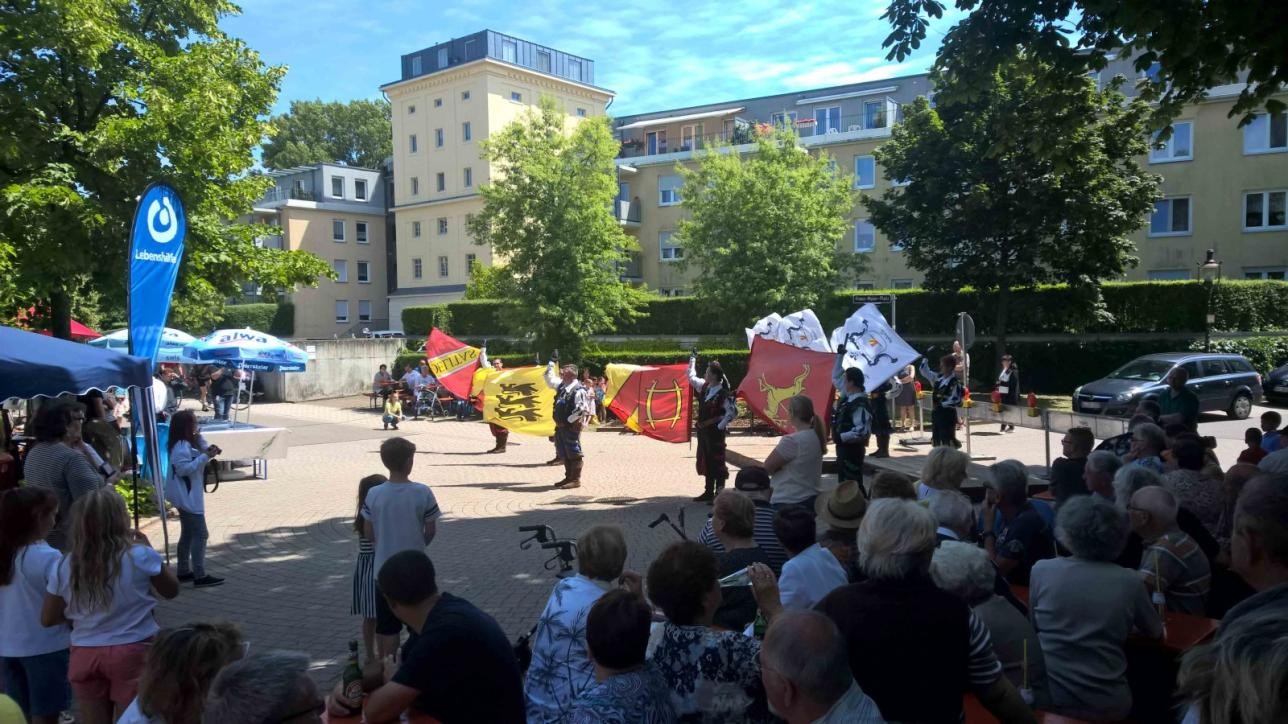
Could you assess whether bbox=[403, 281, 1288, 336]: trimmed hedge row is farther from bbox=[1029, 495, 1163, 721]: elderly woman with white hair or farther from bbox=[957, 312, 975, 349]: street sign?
bbox=[1029, 495, 1163, 721]: elderly woman with white hair

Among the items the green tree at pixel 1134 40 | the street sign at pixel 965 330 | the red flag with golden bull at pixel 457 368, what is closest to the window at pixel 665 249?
the red flag with golden bull at pixel 457 368

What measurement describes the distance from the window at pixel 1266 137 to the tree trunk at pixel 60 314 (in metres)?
40.0

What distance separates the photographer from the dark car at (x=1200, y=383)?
23188 mm

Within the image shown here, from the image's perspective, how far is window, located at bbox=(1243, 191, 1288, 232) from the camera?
36.1 metres

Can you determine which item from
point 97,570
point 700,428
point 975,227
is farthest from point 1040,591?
point 975,227

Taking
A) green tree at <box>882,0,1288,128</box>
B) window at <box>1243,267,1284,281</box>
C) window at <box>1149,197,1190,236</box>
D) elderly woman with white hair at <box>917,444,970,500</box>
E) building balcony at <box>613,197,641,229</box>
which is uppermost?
building balcony at <box>613,197,641,229</box>

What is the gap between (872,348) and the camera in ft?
51.8

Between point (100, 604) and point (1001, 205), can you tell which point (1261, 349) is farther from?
point (100, 604)

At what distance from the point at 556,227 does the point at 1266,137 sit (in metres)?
28.4

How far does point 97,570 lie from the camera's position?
4.36 metres

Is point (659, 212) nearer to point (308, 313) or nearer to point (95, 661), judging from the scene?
point (308, 313)

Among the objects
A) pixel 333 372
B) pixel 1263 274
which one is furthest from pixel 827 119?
pixel 333 372

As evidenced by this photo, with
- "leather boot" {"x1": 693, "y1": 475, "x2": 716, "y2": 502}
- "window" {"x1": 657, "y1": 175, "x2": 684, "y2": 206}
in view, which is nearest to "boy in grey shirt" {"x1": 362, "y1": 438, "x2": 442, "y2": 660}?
"leather boot" {"x1": 693, "y1": 475, "x2": 716, "y2": 502}

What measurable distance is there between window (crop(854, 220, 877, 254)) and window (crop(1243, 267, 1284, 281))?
16.4m
